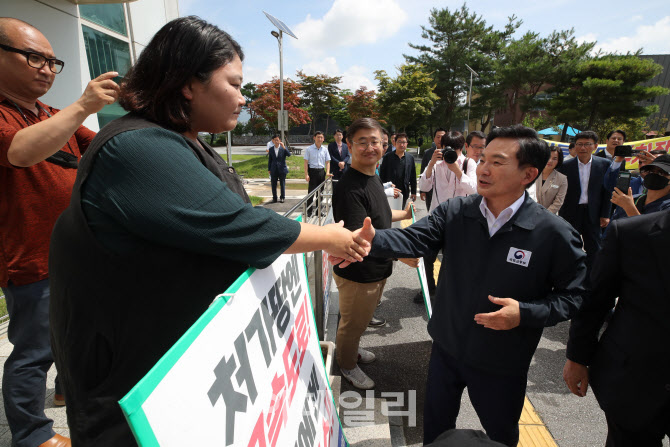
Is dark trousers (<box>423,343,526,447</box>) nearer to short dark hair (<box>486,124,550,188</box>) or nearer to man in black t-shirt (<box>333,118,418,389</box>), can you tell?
man in black t-shirt (<box>333,118,418,389</box>)

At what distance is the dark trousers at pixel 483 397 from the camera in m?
1.69

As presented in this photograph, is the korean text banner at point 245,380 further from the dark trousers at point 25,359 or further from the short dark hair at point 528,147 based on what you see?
the dark trousers at point 25,359

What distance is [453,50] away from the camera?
126 ft

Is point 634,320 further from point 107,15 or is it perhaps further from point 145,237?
point 107,15

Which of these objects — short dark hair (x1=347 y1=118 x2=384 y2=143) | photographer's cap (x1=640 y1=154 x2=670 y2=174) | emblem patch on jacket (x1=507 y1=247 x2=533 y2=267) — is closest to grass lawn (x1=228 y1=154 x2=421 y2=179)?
photographer's cap (x1=640 y1=154 x2=670 y2=174)

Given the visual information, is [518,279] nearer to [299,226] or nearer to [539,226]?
[539,226]

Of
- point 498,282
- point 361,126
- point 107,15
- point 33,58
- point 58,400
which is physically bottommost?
point 58,400

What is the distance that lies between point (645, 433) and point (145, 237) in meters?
2.01

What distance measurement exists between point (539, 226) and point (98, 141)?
170cm

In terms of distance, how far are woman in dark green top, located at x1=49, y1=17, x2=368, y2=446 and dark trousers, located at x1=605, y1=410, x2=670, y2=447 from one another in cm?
164

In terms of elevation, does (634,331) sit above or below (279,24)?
below

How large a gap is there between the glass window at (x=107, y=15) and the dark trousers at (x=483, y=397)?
6.71 meters

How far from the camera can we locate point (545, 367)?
3143mm

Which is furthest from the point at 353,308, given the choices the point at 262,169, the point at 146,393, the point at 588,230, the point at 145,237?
the point at 262,169
